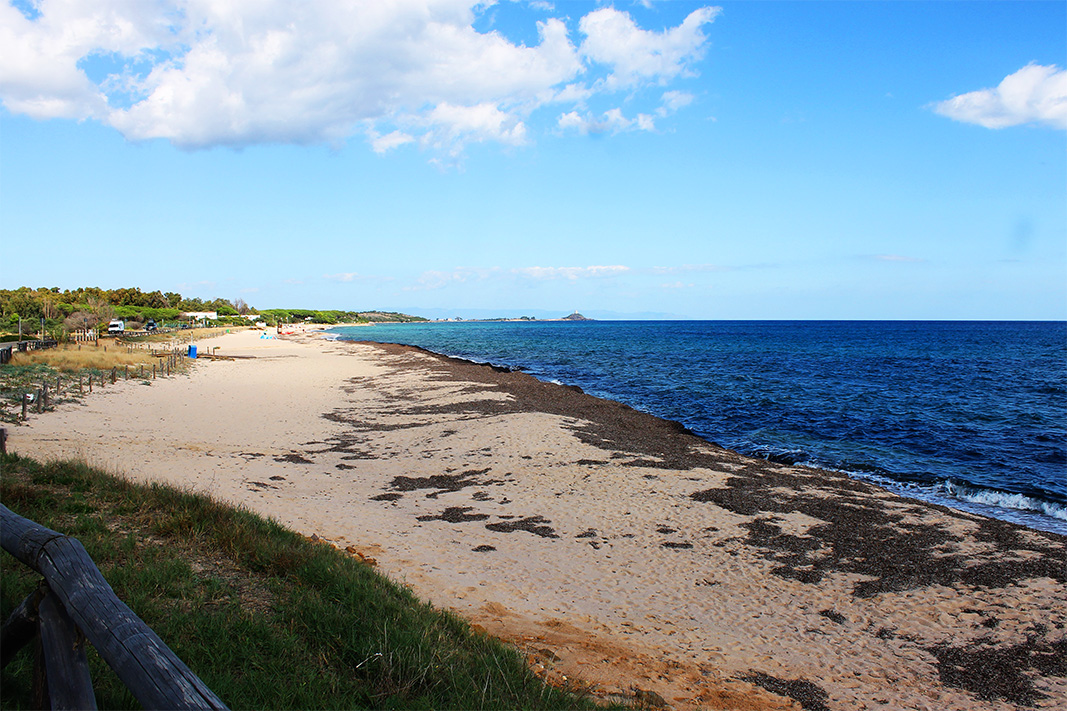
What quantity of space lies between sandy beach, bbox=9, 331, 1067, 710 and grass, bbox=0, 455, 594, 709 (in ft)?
4.57

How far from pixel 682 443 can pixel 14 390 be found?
967 inches

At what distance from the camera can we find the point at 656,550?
426 inches

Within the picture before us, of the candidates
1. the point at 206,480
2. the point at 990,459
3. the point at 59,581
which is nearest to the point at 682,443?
the point at 990,459

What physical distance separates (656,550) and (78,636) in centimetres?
923

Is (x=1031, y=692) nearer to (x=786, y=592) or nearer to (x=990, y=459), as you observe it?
(x=786, y=592)

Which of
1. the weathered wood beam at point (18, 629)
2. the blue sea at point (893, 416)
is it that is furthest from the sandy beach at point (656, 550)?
the weathered wood beam at point (18, 629)

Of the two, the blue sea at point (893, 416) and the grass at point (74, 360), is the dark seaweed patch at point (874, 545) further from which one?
the grass at point (74, 360)

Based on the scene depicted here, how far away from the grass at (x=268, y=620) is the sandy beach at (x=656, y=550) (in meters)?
1.39

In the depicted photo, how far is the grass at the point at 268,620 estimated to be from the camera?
4516 mm

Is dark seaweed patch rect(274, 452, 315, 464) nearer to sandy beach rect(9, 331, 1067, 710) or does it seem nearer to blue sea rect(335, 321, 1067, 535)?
sandy beach rect(9, 331, 1067, 710)

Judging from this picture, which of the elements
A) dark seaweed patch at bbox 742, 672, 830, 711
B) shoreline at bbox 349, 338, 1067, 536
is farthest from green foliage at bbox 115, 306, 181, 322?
dark seaweed patch at bbox 742, 672, 830, 711

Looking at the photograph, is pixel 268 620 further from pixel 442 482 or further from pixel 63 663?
pixel 442 482

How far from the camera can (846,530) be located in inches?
472

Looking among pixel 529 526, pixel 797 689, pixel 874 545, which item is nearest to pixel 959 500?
pixel 874 545
